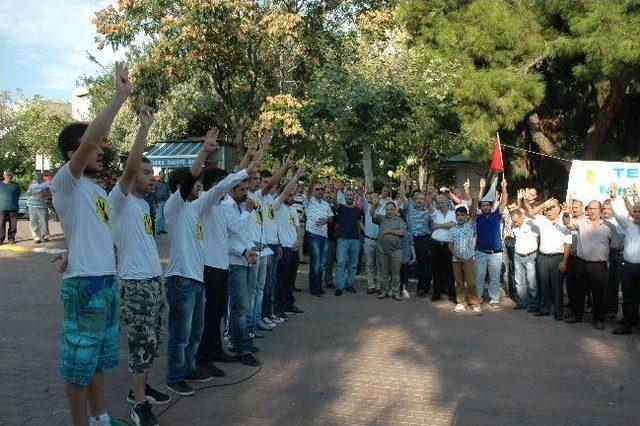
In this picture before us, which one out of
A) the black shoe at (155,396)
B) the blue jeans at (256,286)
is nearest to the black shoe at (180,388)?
the black shoe at (155,396)

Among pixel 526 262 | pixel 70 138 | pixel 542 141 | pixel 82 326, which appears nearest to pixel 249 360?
pixel 82 326

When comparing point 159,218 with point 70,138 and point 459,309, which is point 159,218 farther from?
point 70,138

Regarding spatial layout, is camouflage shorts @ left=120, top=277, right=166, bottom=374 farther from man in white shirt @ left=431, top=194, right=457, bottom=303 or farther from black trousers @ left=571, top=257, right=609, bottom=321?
man in white shirt @ left=431, top=194, right=457, bottom=303

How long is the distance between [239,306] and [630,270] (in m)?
5.68

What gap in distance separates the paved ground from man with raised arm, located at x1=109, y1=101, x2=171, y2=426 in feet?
1.68

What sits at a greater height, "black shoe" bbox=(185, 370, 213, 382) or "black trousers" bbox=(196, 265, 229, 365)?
"black trousers" bbox=(196, 265, 229, 365)

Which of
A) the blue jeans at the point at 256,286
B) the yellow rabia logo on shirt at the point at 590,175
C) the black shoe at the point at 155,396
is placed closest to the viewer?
the black shoe at the point at 155,396

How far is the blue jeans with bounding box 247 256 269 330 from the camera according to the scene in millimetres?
6931

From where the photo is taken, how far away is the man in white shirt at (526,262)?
33.4 ft

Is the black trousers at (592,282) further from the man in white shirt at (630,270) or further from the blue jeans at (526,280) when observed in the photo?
the blue jeans at (526,280)

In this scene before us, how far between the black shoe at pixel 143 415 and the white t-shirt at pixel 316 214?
6.66 m

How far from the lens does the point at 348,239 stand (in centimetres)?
1178

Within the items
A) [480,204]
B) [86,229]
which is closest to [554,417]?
[86,229]

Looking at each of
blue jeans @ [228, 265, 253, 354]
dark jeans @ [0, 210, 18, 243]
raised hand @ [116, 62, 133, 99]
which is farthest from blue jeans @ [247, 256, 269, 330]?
dark jeans @ [0, 210, 18, 243]
